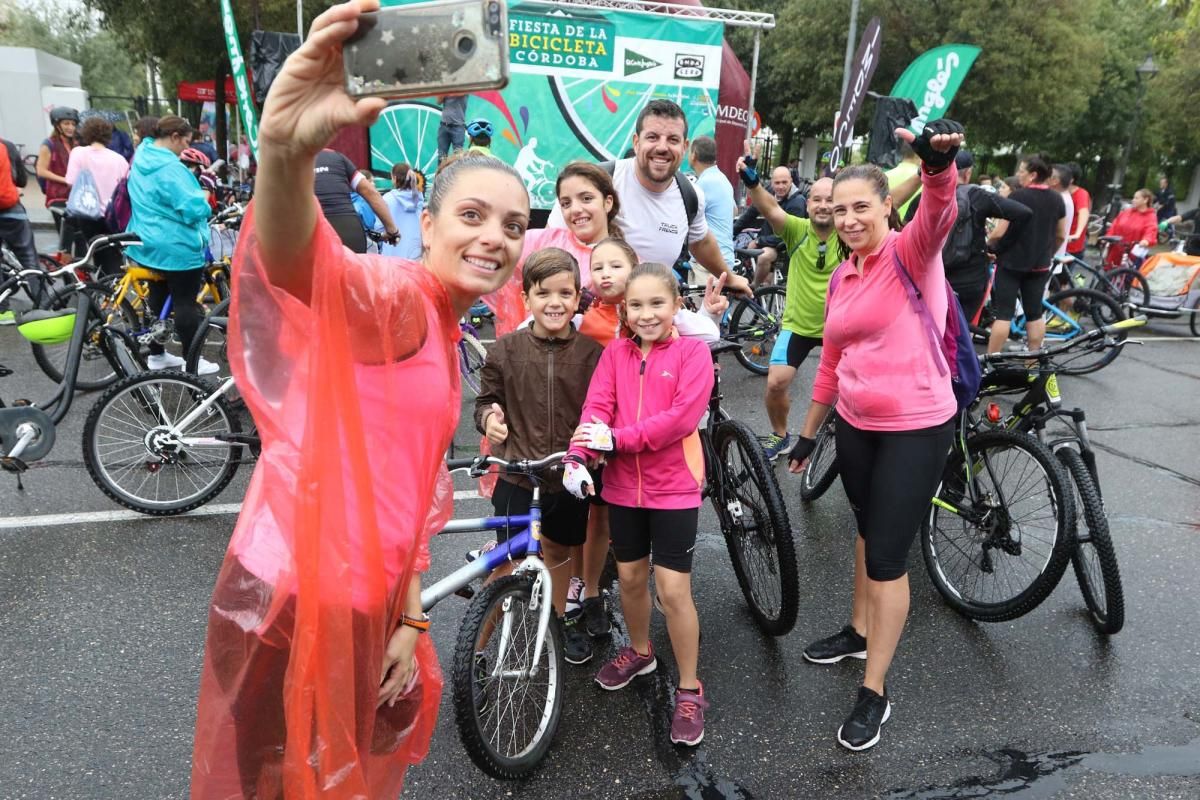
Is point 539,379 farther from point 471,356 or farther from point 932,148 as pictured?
point 471,356

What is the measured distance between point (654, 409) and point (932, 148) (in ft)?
3.78

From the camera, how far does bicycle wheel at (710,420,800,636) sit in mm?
3102

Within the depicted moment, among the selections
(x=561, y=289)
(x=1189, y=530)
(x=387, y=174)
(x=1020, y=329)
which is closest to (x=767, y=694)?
(x=561, y=289)

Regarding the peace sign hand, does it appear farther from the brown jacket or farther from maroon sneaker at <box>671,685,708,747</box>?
maroon sneaker at <box>671,685,708,747</box>

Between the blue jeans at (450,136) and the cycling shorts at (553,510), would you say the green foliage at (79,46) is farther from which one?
the cycling shorts at (553,510)

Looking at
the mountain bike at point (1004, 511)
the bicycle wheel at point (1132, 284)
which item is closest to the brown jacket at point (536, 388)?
the mountain bike at point (1004, 511)

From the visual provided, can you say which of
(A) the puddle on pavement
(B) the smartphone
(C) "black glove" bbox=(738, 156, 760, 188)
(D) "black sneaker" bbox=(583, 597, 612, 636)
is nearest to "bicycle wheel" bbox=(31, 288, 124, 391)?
(D) "black sneaker" bbox=(583, 597, 612, 636)

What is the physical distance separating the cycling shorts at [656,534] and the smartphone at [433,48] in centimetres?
194

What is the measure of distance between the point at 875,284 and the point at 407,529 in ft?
6.40

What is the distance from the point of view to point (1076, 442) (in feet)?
11.7

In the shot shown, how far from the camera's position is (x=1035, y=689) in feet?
9.98

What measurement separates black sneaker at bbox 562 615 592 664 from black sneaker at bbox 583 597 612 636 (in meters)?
0.03

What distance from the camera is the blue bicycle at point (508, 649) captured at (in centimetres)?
231

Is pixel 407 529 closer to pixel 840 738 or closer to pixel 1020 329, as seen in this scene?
pixel 840 738
